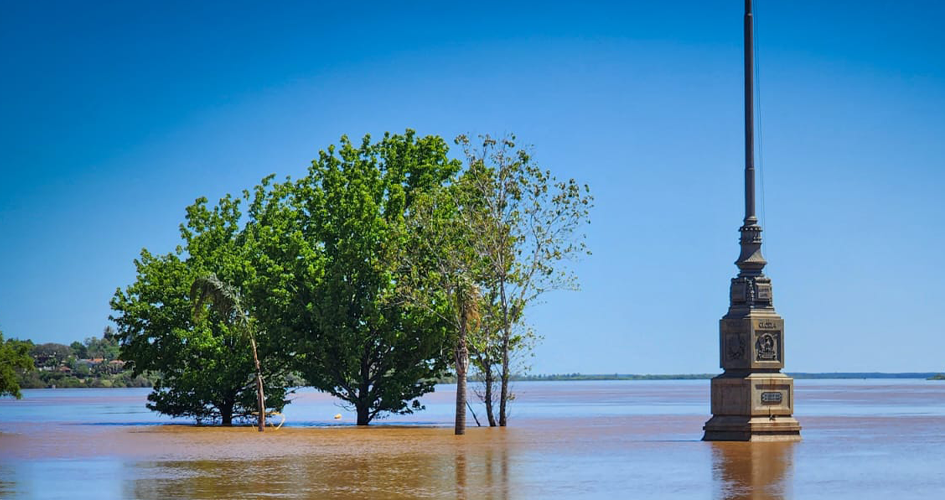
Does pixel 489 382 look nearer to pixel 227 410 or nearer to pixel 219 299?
pixel 219 299

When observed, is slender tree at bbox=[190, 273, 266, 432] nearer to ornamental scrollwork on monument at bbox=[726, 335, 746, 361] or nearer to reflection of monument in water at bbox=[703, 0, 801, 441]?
reflection of monument in water at bbox=[703, 0, 801, 441]

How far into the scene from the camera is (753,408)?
29.3 metres

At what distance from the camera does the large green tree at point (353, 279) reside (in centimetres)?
4491

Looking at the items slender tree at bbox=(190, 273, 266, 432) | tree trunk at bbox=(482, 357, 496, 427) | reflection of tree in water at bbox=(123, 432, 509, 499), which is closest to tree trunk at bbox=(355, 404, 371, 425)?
slender tree at bbox=(190, 273, 266, 432)

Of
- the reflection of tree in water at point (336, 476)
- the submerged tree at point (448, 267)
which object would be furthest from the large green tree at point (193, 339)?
the reflection of tree in water at point (336, 476)

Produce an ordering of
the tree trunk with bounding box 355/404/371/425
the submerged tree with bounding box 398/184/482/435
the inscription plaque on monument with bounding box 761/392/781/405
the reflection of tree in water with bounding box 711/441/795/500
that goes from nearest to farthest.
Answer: the reflection of tree in water with bounding box 711/441/795/500 < the inscription plaque on monument with bounding box 761/392/781/405 < the submerged tree with bounding box 398/184/482/435 < the tree trunk with bounding box 355/404/371/425

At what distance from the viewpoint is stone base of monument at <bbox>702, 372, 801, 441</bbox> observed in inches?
1155

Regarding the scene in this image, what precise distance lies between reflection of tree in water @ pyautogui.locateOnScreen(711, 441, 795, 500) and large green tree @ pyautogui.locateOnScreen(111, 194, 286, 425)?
23.8m

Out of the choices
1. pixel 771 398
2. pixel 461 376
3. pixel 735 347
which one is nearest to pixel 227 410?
pixel 461 376

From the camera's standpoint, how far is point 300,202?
47562 mm

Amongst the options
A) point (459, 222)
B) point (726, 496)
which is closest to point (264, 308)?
point (459, 222)

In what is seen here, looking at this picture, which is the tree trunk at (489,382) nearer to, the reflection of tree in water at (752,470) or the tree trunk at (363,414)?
the tree trunk at (363,414)

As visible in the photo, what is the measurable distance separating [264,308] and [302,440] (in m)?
12.4

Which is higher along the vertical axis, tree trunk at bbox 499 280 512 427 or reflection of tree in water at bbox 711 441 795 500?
tree trunk at bbox 499 280 512 427
